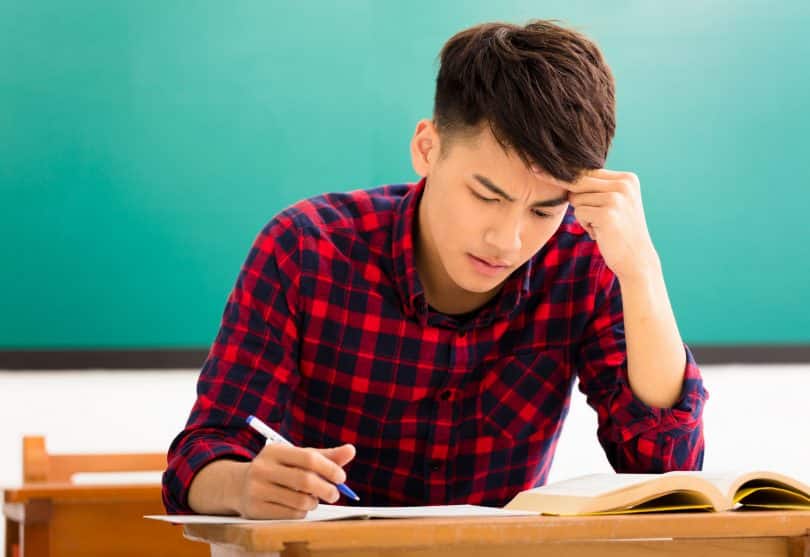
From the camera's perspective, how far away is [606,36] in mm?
3041

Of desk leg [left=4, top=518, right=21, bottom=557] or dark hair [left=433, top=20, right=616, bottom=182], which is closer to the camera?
dark hair [left=433, top=20, right=616, bottom=182]

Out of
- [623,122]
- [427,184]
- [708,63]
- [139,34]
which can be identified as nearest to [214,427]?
[427,184]

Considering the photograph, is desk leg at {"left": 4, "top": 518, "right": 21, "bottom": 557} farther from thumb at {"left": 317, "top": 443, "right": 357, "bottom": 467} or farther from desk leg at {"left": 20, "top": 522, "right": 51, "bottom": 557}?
thumb at {"left": 317, "top": 443, "right": 357, "bottom": 467}

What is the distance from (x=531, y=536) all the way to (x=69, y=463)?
66.8 inches

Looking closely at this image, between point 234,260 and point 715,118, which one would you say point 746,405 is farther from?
point 234,260

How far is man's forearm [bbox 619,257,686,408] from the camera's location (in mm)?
1447

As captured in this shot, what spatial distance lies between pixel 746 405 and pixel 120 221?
66.8 inches

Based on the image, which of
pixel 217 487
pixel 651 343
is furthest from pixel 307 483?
pixel 651 343

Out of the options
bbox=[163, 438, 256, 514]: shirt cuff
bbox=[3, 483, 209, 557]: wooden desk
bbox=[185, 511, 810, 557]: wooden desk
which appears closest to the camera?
bbox=[185, 511, 810, 557]: wooden desk

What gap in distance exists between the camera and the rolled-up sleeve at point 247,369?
1.34 meters

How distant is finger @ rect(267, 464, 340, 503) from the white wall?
180 centimetres

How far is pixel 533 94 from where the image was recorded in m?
1.43

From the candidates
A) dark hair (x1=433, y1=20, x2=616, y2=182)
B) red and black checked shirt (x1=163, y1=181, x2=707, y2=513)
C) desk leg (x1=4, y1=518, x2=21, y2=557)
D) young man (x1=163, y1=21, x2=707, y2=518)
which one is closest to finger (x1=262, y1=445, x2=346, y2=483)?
young man (x1=163, y1=21, x2=707, y2=518)

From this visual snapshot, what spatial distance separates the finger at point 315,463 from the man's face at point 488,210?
0.45m
